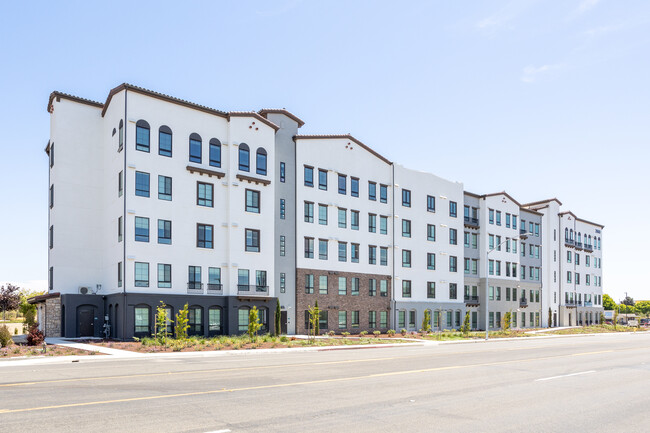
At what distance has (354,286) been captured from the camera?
Answer: 52.4 meters

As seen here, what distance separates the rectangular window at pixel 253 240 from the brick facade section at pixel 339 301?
5010 millimetres

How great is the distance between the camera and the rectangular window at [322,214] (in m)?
50.0

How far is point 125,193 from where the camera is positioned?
38.2 meters

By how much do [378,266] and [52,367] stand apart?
36612 mm

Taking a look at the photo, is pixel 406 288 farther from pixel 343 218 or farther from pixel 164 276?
pixel 164 276

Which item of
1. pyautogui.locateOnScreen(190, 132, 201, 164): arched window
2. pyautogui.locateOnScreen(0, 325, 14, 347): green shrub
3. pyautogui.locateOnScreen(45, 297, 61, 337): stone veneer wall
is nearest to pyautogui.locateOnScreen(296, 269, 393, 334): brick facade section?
pyautogui.locateOnScreen(190, 132, 201, 164): arched window

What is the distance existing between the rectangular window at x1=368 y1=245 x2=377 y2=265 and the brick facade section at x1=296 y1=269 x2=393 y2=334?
1224mm

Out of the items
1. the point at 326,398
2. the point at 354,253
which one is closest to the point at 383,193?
the point at 354,253

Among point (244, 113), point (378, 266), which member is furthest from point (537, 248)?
point (244, 113)

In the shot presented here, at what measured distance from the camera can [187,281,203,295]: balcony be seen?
1607 inches

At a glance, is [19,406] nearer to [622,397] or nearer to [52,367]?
[52,367]

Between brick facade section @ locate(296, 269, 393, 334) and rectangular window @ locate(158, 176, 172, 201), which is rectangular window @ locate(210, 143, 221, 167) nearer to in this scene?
rectangular window @ locate(158, 176, 172, 201)

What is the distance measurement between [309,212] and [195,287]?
1257 centimetres

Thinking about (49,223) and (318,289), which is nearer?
(49,223)
